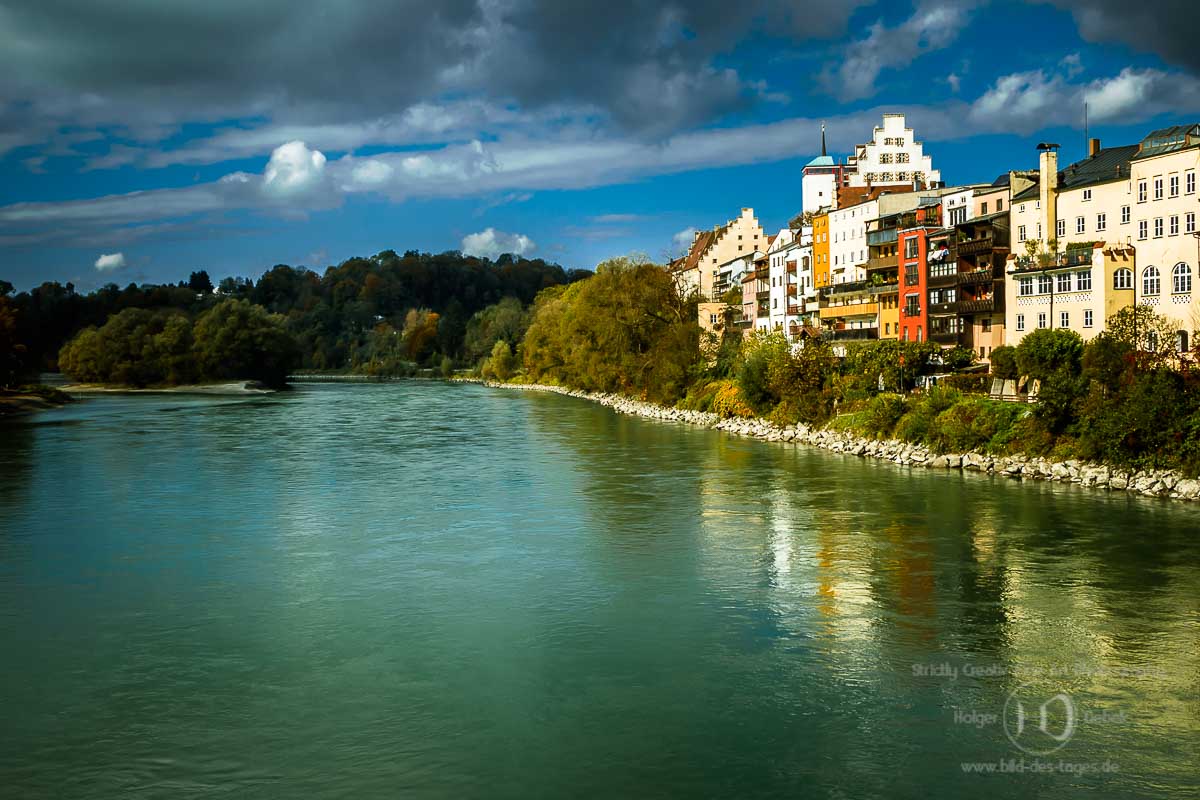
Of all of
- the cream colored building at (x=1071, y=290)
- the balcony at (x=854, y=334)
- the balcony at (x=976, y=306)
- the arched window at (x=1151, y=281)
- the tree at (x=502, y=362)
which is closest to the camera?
the arched window at (x=1151, y=281)

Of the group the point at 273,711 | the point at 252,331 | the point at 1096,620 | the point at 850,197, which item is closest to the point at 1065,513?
the point at 1096,620

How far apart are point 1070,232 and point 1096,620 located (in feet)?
131

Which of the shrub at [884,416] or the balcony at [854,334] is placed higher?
the balcony at [854,334]

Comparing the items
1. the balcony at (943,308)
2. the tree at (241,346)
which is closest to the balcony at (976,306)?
the balcony at (943,308)

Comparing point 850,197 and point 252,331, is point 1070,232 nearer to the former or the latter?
point 850,197

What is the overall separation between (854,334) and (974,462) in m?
32.7

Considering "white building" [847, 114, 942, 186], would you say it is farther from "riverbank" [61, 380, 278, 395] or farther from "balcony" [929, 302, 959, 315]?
"riverbank" [61, 380, 278, 395]

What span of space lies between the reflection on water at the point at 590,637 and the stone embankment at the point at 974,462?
129 centimetres

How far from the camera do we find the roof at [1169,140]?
149 ft

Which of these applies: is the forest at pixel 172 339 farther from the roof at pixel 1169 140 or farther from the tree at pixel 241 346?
the roof at pixel 1169 140

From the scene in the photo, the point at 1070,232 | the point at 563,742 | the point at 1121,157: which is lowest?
the point at 563,742

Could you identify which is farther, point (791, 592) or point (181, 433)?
point (181, 433)

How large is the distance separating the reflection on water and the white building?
60.3 metres

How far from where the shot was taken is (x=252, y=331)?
420ft
